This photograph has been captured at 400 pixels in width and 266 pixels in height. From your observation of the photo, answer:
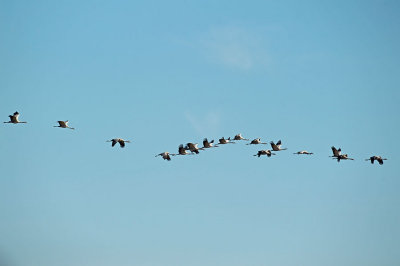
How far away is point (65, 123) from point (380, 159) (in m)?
39.0

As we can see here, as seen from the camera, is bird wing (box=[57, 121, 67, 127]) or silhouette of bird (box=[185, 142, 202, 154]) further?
silhouette of bird (box=[185, 142, 202, 154])

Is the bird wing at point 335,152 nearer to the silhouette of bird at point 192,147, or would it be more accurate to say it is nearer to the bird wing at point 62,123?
the silhouette of bird at point 192,147

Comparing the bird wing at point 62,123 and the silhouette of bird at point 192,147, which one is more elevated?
the bird wing at point 62,123

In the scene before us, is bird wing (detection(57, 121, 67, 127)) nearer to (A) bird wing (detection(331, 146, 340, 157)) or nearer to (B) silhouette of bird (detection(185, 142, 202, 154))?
(B) silhouette of bird (detection(185, 142, 202, 154))

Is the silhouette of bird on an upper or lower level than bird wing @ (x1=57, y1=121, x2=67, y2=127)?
lower

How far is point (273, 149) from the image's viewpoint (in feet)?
398

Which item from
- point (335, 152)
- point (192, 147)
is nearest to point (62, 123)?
point (192, 147)

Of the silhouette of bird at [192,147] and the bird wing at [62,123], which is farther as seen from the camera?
the silhouette of bird at [192,147]

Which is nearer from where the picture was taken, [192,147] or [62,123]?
[62,123]

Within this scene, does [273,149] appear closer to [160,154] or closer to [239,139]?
[239,139]

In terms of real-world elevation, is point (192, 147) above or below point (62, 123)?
below

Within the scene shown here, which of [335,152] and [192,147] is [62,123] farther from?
[335,152]

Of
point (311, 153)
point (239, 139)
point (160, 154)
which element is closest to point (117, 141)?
point (160, 154)

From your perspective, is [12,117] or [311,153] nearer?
[12,117]
